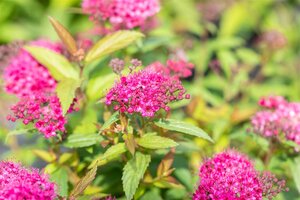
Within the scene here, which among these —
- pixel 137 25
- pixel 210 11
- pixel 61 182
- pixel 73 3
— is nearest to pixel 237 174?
pixel 61 182

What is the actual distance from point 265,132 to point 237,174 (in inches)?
26.3

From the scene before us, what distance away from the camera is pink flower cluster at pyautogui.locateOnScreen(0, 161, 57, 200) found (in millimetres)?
1962

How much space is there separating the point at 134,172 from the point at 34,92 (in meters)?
0.80

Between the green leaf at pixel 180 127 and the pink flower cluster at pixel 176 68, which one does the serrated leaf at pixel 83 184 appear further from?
the pink flower cluster at pixel 176 68

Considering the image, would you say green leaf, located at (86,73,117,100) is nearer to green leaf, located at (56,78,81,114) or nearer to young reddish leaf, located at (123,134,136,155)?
green leaf, located at (56,78,81,114)

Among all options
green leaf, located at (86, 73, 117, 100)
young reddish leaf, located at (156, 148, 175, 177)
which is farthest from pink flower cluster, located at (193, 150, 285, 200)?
green leaf, located at (86, 73, 117, 100)

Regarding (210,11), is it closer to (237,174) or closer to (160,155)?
(160,155)

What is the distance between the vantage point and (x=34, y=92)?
9.16 ft

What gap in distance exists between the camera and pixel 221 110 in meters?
3.89

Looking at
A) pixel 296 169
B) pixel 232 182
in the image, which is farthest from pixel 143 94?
pixel 296 169

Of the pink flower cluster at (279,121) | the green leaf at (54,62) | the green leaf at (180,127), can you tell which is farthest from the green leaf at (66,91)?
the pink flower cluster at (279,121)

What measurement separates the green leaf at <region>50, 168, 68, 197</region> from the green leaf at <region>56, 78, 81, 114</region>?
426 millimetres

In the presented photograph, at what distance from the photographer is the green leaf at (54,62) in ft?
9.29

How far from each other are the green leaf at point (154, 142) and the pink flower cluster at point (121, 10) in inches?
33.8
